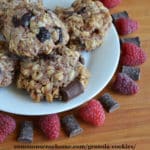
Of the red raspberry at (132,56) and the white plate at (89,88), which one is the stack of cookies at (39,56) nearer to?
the white plate at (89,88)

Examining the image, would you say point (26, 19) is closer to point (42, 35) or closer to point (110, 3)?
point (42, 35)

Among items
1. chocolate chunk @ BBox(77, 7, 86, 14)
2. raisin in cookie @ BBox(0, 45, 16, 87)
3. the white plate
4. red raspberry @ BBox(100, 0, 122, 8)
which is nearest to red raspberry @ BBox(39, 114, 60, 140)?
the white plate

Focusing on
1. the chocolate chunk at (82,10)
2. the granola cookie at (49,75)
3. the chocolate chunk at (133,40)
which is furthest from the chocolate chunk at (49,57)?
the chocolate chunk at (133,40)

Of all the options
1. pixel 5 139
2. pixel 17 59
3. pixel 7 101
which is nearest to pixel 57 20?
pixel 17 59

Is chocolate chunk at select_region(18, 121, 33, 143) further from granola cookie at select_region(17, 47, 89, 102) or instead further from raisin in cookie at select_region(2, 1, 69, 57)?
raisin in cookie at select_region(2, 1, 69, 57)

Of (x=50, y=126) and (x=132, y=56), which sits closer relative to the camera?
(x=50, y=126)

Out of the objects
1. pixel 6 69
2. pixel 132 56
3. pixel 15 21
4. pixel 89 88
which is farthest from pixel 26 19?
pixel 132 56

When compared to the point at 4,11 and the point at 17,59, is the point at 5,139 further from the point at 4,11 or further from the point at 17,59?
the point at 4,11

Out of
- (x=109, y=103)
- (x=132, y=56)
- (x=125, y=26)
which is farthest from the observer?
(x=125, y=26)
